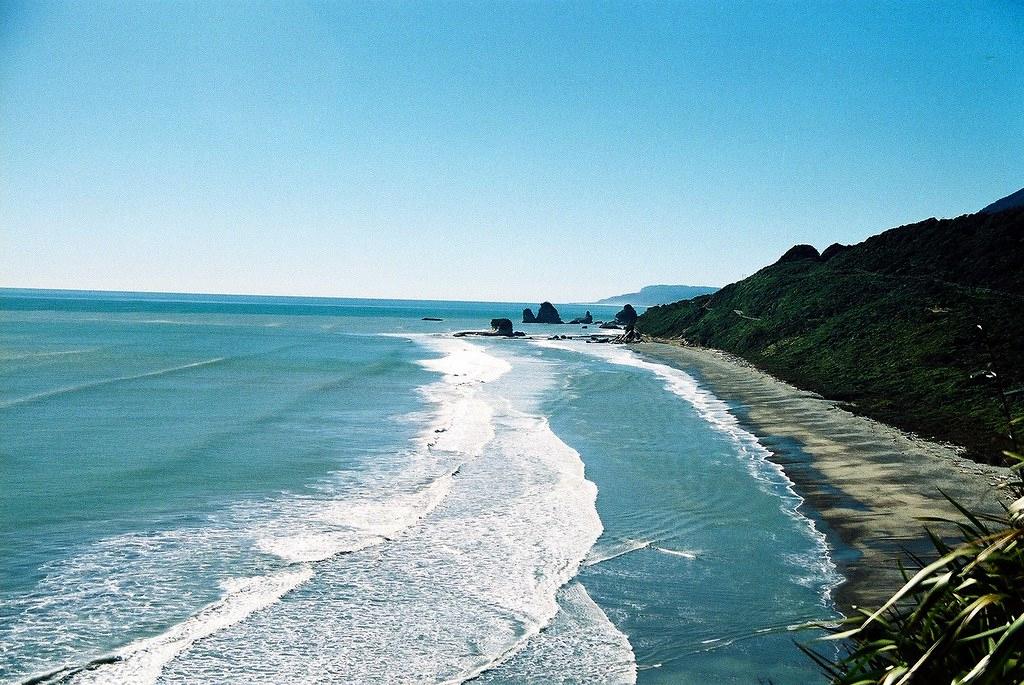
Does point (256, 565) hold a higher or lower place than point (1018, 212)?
lower

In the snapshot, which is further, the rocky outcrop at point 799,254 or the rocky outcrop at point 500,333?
the rocky outcrop at point 500,333

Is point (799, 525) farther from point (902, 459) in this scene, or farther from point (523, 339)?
point (523, 339)

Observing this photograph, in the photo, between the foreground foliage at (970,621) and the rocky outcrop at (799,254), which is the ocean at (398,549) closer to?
the foreground foliage at (970,621)

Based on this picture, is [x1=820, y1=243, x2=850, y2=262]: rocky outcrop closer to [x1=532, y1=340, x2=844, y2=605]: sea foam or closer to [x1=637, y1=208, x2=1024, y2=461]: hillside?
[x1=637, y1=208, x2=1024, y2=461]: hillside

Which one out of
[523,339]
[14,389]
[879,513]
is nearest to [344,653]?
[879,513]

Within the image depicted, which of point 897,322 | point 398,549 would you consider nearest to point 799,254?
point 897,322

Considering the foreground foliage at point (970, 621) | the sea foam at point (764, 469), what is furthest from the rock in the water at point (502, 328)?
the foreground foliage at point (970, 621)
